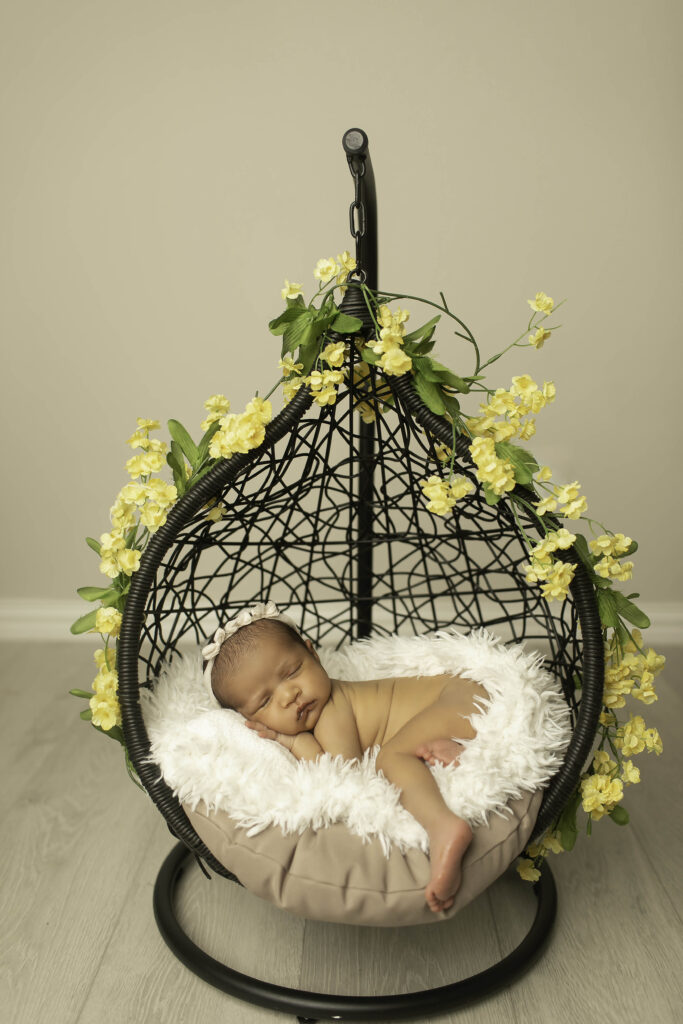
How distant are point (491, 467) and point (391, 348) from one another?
0.21 metres

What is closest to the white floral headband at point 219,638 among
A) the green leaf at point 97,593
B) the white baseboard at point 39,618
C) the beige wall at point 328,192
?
the green leaf at point 97,593

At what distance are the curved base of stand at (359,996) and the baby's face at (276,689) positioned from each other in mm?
345

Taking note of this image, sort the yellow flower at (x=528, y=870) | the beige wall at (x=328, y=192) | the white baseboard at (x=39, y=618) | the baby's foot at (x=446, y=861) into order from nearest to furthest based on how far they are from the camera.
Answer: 1. the baby's foot at (x=446, y=861)
2. the yellow flower at (x=528, y=870)
3. the beige wall at (x=328, y=192)
4. the white baseboard at (x=39, y=618)

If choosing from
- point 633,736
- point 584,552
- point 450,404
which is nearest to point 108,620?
point 450,404

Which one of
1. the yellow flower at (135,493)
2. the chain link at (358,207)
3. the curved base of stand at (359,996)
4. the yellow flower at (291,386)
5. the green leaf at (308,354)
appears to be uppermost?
the chain link at (358,207)

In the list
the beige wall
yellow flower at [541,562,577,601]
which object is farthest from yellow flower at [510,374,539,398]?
the beige wall

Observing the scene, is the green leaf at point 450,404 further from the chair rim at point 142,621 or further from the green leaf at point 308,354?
the green leaf at point 308,354

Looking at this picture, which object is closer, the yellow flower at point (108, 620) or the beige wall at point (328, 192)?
the yellow flower at point (108, 620)

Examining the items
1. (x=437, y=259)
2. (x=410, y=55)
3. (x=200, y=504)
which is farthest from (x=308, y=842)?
(x=410, y=55)

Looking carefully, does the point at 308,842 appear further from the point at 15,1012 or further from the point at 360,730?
the point at 15,1012

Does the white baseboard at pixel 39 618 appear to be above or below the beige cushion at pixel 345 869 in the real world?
below

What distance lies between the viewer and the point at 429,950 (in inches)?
51.9

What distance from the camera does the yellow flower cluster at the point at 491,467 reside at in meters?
1.13

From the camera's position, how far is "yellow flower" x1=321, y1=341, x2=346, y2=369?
3.88 ft
